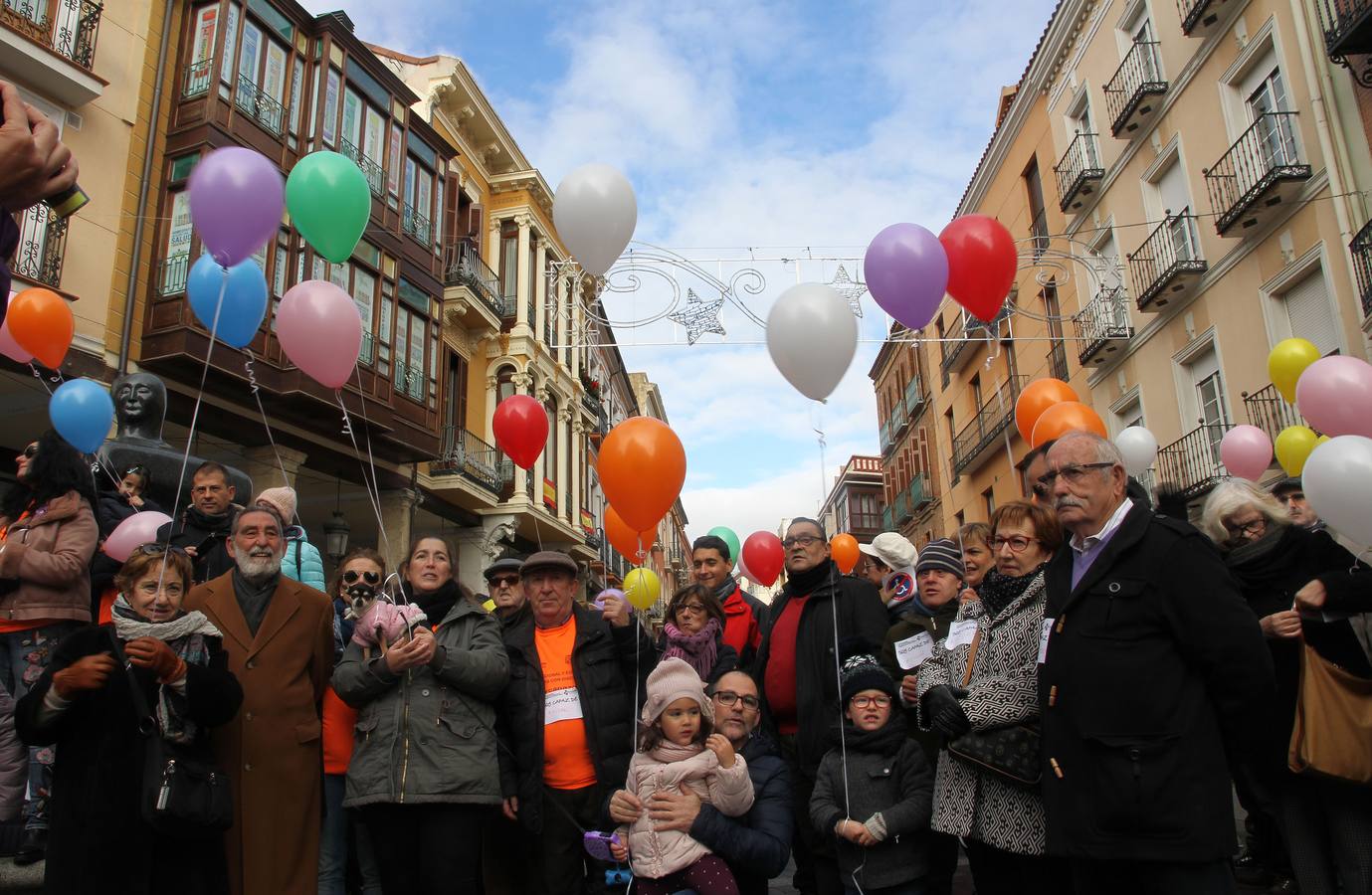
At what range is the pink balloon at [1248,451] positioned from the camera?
7.55 m

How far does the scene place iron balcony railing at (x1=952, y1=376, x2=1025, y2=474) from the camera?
19.6 m

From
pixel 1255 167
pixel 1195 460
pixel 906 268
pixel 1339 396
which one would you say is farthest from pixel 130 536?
pixel 1195 460

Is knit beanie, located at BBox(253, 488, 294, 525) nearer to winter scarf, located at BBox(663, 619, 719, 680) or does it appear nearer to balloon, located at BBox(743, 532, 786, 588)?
winter scarf, located at BBox(663, 619, 719, 680)

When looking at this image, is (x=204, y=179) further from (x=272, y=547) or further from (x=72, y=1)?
(x=72, y=1)

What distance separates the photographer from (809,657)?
14.8 ft

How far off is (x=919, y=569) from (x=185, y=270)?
10489mm

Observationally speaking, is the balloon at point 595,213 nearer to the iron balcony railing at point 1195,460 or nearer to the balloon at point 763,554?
the balloon at point 763,554

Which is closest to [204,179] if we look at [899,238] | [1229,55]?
[899,238]

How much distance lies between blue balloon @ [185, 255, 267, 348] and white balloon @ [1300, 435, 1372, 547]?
6.24 meters

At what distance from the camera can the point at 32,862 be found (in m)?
4.28

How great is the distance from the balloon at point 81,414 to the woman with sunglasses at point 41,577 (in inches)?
57.4

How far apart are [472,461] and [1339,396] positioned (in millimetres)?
15064

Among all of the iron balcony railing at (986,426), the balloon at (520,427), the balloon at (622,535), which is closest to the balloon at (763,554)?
the balloon at (622,535)

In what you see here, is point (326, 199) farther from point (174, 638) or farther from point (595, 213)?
point (174, 638)
